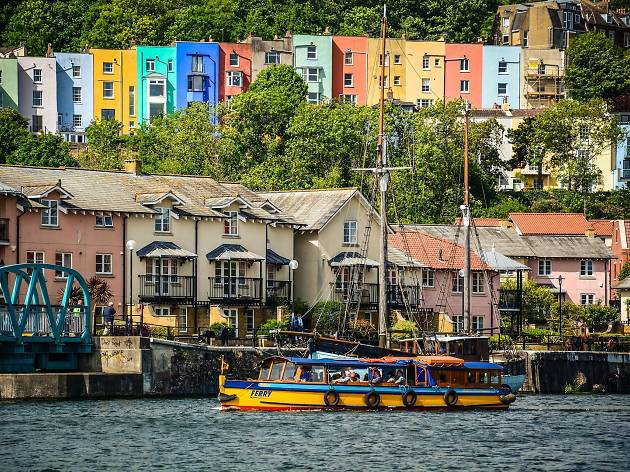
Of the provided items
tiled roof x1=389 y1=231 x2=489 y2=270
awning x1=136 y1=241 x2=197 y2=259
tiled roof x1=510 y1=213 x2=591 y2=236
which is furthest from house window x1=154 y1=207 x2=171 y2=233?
tiled roof x1=510 y1=213 x2=591 y2=236

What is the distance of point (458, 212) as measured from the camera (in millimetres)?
139125

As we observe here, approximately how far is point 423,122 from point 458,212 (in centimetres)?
954

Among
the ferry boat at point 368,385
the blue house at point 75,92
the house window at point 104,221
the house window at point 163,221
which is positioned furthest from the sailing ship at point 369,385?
the blue house at point 75,92

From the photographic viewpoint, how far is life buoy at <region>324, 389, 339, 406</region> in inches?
2874

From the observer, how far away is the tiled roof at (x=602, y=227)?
13712 cm

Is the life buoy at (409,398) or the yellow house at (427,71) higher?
the yellow house at (427,71)

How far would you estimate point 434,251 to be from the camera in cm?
10981

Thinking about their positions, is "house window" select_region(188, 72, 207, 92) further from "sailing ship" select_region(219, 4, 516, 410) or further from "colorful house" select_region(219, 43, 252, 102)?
"sailing ship" select_region(219, 4, 516, 410)

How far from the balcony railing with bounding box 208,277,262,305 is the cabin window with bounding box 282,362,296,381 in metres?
21.7

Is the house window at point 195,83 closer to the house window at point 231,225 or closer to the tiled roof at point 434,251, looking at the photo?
the tiled roof at point 434,251

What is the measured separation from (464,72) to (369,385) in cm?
10676

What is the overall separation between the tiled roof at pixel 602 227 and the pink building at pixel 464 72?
40.2 m

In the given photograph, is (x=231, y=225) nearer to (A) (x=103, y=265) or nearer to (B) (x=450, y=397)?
(A) (x=103, y=265)

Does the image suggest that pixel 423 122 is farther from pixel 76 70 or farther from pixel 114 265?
pixel 114 265
